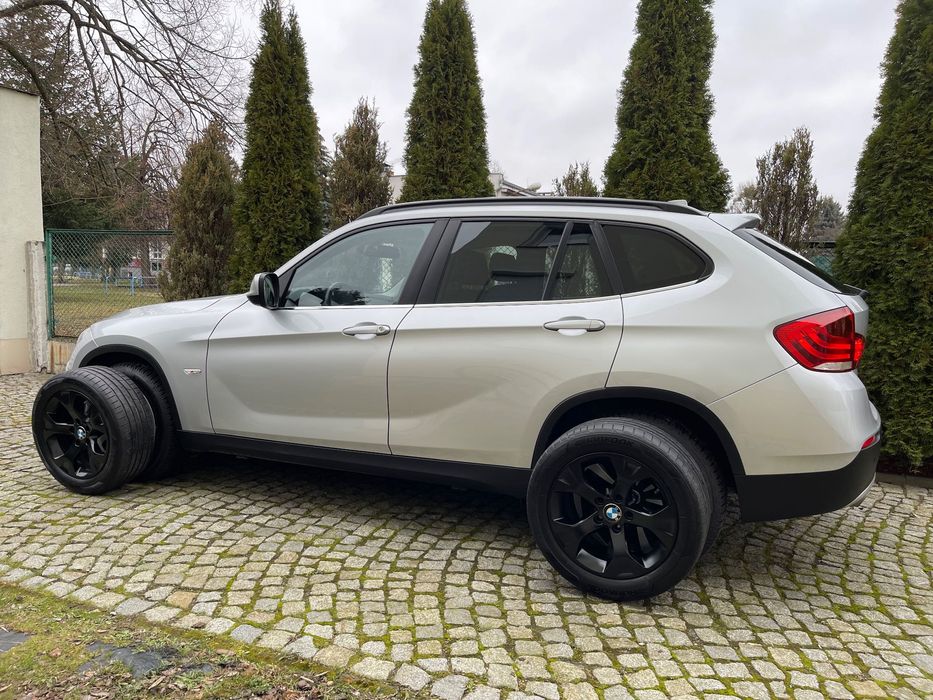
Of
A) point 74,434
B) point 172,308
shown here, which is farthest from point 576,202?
point 74,434

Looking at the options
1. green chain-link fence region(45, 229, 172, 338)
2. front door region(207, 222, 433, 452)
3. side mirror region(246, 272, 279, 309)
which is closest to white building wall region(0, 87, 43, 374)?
green chain-link fence region(45, 229, 172, 338)

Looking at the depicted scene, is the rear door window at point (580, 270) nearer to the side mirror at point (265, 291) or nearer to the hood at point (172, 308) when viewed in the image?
the side mirror at point (265, 291)

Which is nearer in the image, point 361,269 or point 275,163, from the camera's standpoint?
point 361,269

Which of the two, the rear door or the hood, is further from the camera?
the hood

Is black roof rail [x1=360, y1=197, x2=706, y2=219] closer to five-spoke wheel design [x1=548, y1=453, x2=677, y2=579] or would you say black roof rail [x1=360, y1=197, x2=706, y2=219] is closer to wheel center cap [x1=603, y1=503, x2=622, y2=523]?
five-spoke wheel design [x1=548, y1=453, x2=677, y2=579]

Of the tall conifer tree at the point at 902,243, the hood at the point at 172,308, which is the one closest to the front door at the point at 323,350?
the hood at the point at 172,308

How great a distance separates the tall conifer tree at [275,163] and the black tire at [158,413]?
3402 millimetres

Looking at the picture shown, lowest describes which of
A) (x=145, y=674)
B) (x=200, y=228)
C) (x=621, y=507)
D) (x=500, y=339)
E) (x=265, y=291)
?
(x=145, y=674)

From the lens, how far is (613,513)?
2715mm

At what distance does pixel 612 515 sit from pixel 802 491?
0.77 m

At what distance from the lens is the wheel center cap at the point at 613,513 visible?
2.71m

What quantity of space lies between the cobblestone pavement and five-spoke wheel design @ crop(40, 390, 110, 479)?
0.22 metres

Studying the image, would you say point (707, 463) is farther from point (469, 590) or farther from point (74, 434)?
point (74, 434)

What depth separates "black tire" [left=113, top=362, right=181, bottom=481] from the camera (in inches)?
154
